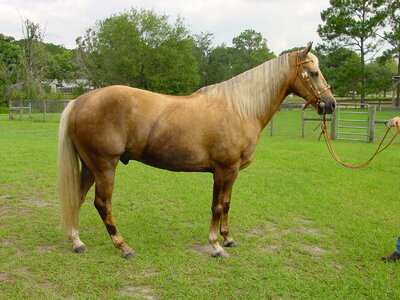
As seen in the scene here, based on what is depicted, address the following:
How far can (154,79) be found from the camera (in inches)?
1405

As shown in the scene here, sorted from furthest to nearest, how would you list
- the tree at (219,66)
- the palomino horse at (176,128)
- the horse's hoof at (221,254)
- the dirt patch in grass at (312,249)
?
the tree at (219,66)
the dirt patch in grass at (312,249)
the horse's hoof at (221,254)
the palomino horse at (176,128)

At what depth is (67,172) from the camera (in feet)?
11.8

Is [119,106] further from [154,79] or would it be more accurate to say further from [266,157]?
[154,79]

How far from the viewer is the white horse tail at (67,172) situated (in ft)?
11.8

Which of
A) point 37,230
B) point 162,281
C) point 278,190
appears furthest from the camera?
point 278,190

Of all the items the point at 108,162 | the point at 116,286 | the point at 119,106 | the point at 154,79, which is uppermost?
the point at 154,79

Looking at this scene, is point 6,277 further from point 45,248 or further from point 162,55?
point 162,55

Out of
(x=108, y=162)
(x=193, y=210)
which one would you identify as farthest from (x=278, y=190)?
(x=108, y=162)

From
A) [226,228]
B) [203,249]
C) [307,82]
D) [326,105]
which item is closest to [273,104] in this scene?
[307,82]

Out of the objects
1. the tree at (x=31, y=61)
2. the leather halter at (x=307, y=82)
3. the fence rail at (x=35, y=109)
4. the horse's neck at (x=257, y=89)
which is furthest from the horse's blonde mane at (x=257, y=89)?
the tree at (x=31, y=61)

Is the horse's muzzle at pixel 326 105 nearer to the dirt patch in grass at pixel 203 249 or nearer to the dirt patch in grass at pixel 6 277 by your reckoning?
the dirt patch in grass at pixel 203 249

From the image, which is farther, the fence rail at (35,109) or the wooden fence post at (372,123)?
the fence rail at (35,109)

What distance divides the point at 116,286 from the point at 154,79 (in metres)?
33.9

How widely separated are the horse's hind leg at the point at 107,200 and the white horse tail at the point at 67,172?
257 millimetres
